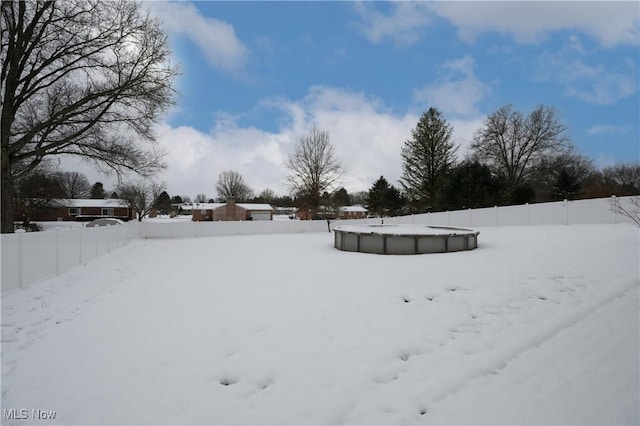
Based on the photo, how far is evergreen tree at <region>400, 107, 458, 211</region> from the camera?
114ft

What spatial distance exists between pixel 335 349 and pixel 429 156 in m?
33.8

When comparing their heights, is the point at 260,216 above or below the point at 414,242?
above

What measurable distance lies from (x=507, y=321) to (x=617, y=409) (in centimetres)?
190

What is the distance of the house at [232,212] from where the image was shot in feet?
179

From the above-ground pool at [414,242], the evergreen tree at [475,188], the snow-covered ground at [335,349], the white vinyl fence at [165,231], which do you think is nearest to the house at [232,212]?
the white vinyl fence at [165,231]

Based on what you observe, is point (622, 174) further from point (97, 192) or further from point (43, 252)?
point (97, 192)

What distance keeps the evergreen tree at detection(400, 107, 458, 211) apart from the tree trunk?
31.3 metres

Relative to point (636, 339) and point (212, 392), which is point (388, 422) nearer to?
point (212, 392)

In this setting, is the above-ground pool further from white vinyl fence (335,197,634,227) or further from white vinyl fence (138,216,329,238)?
white vinyl fence (138,216,329,238)

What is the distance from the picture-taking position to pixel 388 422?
3027 mm

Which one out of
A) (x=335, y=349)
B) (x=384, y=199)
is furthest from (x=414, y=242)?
(x=384, y=199)

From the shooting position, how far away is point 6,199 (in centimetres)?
1303

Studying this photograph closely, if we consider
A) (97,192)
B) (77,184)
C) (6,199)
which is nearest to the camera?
(6,199)

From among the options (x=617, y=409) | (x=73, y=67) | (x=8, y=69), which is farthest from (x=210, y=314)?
(x=8, y=69)
